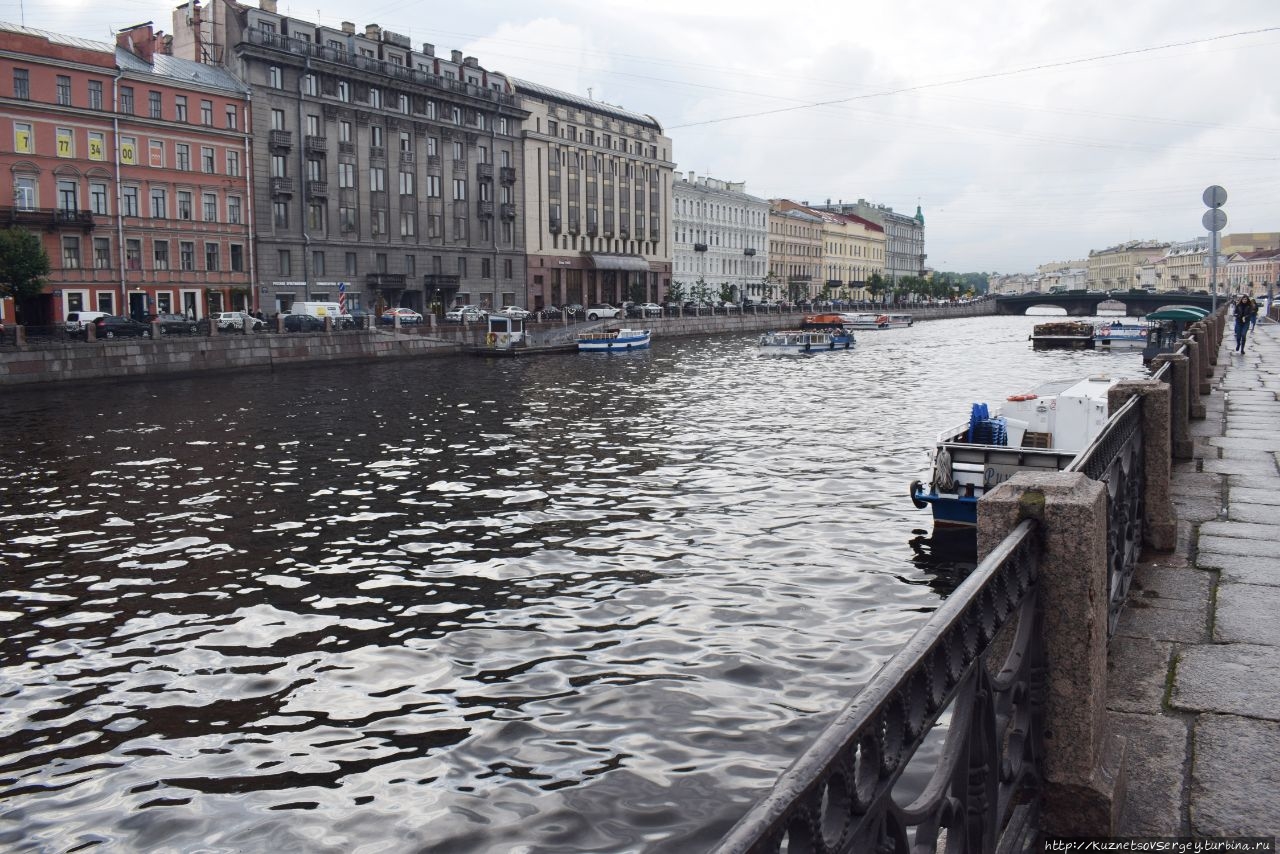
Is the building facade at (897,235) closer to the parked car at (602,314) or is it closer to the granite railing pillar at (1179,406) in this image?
the parked car at (602,314)

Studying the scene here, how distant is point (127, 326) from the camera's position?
37656 mm

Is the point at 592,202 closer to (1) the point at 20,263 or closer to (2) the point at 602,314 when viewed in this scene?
(2) the point at 602,314

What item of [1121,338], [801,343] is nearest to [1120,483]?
[801,343]

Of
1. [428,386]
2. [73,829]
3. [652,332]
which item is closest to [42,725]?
[73,829]

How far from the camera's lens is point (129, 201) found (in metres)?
48.2

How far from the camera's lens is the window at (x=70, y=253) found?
45.2m

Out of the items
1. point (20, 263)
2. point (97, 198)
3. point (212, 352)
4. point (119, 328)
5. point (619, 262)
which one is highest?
point (97, 198)

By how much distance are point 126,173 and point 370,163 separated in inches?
642

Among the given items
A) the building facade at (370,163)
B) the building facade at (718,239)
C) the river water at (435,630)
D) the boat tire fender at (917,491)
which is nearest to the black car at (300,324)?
the building facade at (370,163)

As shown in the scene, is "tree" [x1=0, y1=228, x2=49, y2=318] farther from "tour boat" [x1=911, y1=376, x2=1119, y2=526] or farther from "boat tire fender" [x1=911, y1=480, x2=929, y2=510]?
"boat tire fender" [x1=911, y1=480, x2=929, y2=510]

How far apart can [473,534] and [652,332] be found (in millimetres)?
54724

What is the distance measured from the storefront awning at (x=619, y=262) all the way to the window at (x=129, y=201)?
37915 mm

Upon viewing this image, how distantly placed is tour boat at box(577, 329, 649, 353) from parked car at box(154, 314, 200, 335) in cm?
1900

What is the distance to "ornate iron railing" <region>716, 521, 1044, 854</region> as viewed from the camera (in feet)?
5.78
